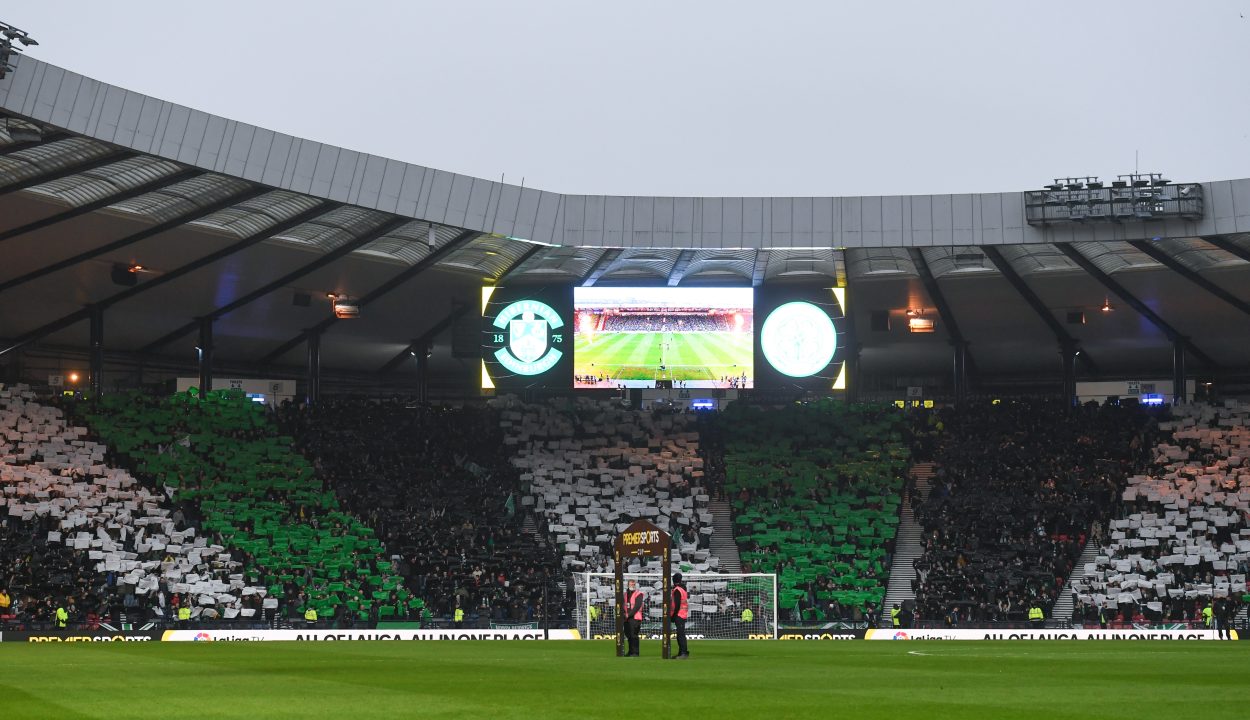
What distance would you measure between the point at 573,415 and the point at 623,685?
3527 cm

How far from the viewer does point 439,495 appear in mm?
46344

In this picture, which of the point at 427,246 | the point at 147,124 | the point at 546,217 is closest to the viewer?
the point at 147,124

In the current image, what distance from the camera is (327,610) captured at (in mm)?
39719

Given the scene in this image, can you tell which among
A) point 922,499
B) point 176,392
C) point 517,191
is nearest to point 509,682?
point 517,191

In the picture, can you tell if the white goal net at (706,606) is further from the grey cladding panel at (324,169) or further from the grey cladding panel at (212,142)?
the grey cladding panel at (212,142)

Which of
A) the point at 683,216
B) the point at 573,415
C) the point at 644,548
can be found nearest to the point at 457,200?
the point at 683,216

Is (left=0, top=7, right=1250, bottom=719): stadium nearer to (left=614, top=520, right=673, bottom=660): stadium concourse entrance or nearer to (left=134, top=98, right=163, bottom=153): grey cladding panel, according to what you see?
(left=134, top=98, right=163, bottom=153): grey cladding panel

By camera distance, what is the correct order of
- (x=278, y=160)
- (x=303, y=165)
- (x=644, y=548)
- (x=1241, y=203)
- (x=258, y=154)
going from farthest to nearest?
1. (x=1241, y=203)
2. (x=303, y=165)
3. (x=278, y=160)
4. (x=258, y=154)
5. (x=644, y=548)

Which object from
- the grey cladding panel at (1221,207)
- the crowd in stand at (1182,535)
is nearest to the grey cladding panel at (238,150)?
the grey cladding panel at (1221,207)

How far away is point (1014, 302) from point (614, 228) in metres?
14.3

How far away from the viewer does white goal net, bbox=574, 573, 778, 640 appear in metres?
39.1

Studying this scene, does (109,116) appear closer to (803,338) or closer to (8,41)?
(8,41)

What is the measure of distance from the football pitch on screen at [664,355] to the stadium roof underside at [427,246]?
2.13 meters

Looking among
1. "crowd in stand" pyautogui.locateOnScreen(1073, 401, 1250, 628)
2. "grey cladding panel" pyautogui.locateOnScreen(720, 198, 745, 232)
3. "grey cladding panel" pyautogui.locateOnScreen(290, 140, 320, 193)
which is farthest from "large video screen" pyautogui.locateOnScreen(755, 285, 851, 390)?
"grey cladding panel" pyautogui.locateOnScreen(290, 140, 320, 193)
